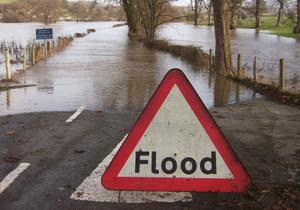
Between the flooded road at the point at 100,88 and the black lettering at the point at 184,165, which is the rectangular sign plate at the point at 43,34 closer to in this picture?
the flooded road at the point at 100,88

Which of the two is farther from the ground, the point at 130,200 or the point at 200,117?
the point at 200,117

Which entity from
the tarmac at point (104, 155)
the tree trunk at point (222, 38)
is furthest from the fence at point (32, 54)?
the tarmac at point (104, 155)

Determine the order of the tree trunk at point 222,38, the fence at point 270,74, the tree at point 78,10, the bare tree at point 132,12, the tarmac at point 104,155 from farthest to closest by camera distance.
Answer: the tree at point 78,10, the bare tree at point 132,12, the tree trunk at point 222,38, the fence at point 270,74, the tarmac at point 104,155

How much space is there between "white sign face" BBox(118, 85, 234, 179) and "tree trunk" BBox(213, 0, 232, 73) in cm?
1589

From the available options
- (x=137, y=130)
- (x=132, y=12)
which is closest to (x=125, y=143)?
(x=137, y=130)

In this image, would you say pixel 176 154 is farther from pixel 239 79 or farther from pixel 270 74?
pixel 270 74

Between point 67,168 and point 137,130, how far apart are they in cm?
211

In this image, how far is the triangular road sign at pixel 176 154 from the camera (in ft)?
15.1

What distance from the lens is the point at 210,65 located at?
2278 centimetres

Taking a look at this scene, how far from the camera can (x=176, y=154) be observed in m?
4.71

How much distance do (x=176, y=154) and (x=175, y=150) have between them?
0.04m

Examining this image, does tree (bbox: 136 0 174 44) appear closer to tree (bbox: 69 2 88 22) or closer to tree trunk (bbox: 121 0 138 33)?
tree trunk (bbox: 121 0 138 33)

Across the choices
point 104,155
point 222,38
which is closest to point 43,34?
point 222,38

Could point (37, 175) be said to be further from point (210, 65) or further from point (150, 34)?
point (150, 34)
